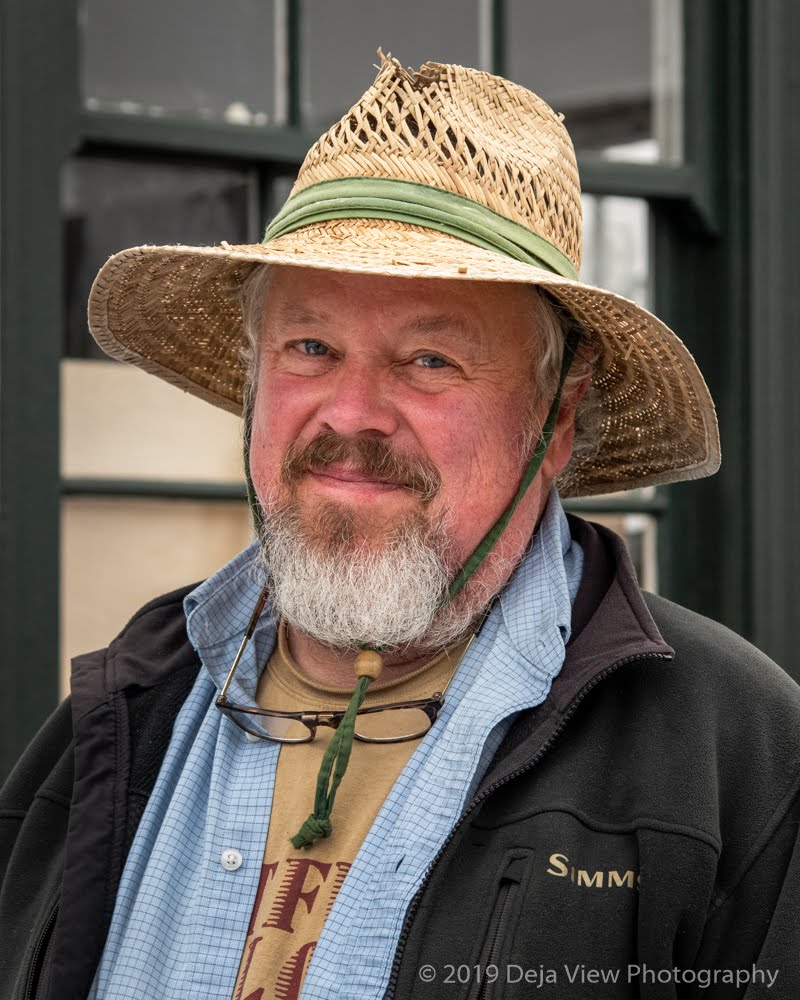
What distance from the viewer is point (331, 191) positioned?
7.28ft

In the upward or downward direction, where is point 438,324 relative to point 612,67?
downward

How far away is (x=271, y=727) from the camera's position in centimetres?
223

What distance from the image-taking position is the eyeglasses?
6.97ft

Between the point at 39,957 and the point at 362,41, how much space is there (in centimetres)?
242

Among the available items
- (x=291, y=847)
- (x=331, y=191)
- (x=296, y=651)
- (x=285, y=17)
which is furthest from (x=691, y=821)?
(x=285, y=17)

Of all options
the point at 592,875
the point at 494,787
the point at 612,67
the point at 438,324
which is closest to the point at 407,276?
the point at 438,324

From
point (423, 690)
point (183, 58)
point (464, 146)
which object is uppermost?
point (183, 58)

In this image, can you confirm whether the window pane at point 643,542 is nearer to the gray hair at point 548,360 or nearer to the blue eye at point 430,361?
the gray hair at point 548,360

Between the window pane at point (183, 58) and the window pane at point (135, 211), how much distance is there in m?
0.14

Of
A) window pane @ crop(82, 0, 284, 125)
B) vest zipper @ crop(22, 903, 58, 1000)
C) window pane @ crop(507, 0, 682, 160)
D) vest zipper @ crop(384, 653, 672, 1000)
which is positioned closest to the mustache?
vest zipper @ crop(384, 653, 672, 1000)

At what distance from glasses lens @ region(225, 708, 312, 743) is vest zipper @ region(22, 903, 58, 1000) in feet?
1.23

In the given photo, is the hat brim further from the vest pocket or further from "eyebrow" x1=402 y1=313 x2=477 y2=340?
the vest pocket

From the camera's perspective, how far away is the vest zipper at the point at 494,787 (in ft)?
5.99

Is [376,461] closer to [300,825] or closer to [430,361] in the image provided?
Result: [430,361]
